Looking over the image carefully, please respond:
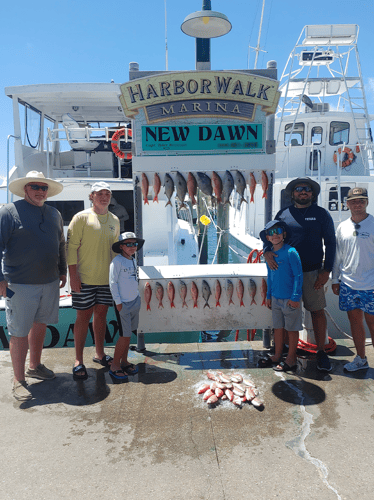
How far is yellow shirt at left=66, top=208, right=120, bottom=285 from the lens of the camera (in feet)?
12.9

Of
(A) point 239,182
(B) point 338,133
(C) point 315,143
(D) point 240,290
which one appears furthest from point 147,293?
(B) point 338,133

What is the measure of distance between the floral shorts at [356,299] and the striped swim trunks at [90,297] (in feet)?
8.37

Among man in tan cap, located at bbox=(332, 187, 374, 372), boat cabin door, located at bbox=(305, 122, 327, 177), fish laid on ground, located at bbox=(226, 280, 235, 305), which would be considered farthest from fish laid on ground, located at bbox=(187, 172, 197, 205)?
boat cabin door, located at bbox=(305, 122, 327, 177)

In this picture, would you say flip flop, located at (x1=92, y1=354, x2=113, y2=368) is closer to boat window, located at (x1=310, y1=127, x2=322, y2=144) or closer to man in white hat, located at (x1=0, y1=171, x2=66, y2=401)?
man in white hat, located at (x1=0, y1=171, x2=66, y2=401)

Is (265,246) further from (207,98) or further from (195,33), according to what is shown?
(195,33)

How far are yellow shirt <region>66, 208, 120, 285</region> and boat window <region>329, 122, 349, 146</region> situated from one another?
11.9m

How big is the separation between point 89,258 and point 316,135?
1208cm

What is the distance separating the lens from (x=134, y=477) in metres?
2.54

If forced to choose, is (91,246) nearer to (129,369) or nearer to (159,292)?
(159,292)

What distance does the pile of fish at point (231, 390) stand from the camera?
3483 millimetres

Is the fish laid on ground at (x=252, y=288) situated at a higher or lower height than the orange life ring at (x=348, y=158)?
lower

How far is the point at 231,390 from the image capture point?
3691mm

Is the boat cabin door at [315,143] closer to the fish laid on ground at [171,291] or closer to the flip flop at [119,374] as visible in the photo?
the fish laid on ground at [171,291]

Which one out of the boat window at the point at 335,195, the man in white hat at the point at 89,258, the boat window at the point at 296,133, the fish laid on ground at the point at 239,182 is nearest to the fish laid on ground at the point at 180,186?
the fish laid on ground at the point at 239,182
